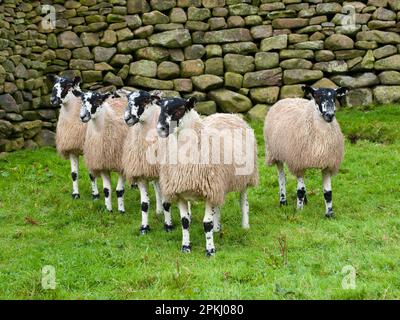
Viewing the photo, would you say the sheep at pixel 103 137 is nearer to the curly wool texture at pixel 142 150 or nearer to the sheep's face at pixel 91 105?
the sheep's face at pixel 91 105

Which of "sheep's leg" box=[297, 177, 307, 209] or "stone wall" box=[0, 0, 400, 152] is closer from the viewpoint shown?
"sheep's leg" box=[297, 177, 307, 209]

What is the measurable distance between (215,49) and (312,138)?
22.0ft

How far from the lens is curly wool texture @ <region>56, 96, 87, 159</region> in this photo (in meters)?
10.4

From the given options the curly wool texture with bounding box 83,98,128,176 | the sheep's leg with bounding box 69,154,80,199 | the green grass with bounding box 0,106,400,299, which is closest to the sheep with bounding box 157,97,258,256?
the green grass with bounding box 0,106,400,299

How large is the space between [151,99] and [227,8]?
283 inches

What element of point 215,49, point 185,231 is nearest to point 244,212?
point 185,231

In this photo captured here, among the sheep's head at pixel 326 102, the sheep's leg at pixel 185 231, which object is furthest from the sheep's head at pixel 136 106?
the sheep's head at pixel 326 102

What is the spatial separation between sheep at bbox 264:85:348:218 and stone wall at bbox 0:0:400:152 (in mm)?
5171

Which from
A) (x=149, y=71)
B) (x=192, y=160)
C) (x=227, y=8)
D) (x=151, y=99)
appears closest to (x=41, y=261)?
(x=192, y=160)

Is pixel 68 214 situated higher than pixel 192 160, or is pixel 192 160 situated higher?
pixel 192 160

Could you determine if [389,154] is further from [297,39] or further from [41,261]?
[41,261]

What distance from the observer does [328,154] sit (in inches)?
335

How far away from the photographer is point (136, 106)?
26.9 feet

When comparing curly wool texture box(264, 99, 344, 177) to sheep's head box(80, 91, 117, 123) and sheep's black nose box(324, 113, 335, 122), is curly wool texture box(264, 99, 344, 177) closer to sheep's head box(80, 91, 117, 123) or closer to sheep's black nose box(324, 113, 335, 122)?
sheep's black nose box(324, 113, 335, 122)
